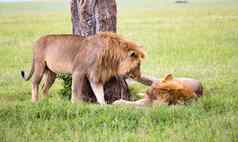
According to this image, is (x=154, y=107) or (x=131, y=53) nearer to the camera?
(x=154, y=107)

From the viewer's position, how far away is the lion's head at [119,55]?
8641 mm

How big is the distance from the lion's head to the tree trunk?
484mm

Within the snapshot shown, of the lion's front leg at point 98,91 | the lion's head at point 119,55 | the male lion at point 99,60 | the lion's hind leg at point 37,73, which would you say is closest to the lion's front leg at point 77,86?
the male lion at point 99,60

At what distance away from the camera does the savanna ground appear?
6.66m

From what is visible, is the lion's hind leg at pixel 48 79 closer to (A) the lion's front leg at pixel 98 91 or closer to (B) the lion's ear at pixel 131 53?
(A) the lion's front leg at pixel 98 91

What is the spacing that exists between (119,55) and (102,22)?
0.84 meters

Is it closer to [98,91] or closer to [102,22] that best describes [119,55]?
[98,91]

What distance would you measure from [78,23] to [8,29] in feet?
45.9

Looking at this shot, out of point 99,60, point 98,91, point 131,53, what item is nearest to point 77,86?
point 98,91

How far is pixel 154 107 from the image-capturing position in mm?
7672

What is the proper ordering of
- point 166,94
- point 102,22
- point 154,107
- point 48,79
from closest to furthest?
point 154,107, point 166,94, point 102,22, point 48,79

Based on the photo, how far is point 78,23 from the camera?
968 cm

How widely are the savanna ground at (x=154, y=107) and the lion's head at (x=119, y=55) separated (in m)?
0.73

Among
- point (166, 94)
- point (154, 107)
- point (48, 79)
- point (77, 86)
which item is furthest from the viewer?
point (48, 79)
